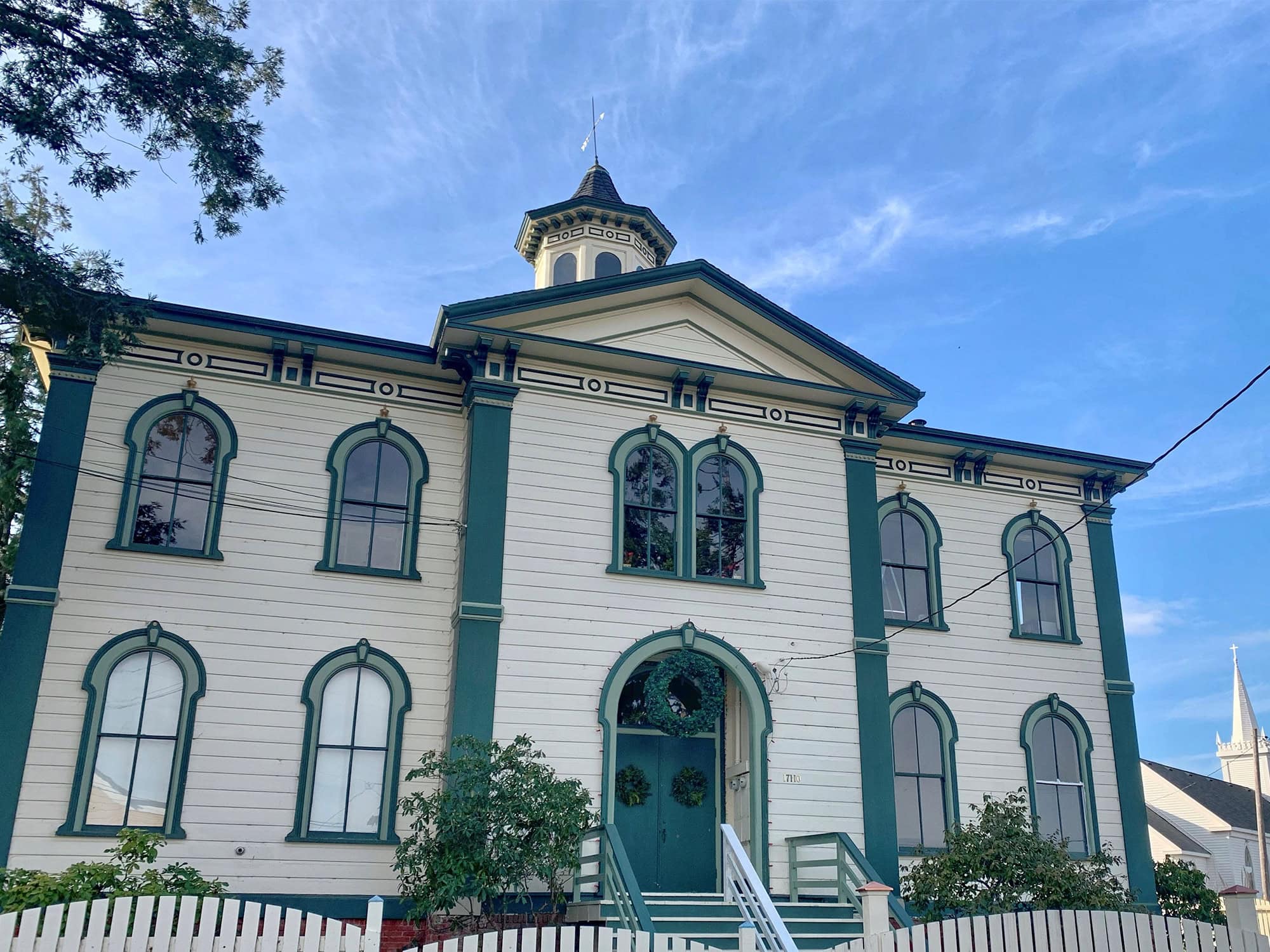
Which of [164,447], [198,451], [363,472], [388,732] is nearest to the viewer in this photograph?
[388,732]

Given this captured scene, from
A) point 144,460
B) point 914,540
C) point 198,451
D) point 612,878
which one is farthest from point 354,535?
point 914,540

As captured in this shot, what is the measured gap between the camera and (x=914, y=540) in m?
20.0

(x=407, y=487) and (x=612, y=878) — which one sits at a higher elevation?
(x=407, y=487)

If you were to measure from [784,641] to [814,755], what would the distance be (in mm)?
1646

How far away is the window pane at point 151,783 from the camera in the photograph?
1473 cm

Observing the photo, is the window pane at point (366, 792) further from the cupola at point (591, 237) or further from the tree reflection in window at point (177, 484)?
the cupola at point (591, 237)

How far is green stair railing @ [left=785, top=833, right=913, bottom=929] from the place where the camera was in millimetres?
15398

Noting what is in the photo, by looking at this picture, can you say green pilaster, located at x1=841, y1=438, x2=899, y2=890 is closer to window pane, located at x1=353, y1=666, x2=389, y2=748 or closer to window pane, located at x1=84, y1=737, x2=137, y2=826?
window pane, located at x1=353, y1=666, x2=389, y2=748

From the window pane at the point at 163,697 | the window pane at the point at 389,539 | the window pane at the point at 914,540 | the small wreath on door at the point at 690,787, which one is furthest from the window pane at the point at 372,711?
the window pane at the point at 914,540

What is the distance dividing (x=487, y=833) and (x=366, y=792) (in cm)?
271

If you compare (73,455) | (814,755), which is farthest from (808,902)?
(73,455)

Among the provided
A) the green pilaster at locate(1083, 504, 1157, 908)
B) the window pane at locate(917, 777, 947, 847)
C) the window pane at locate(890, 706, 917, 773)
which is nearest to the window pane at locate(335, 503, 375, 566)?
the window pane at locate(890, 706, 917, 773)

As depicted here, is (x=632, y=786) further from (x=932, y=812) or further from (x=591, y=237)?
(x=591, y=237)

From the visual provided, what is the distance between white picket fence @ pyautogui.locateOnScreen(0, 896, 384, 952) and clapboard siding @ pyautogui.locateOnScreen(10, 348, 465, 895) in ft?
18.9
